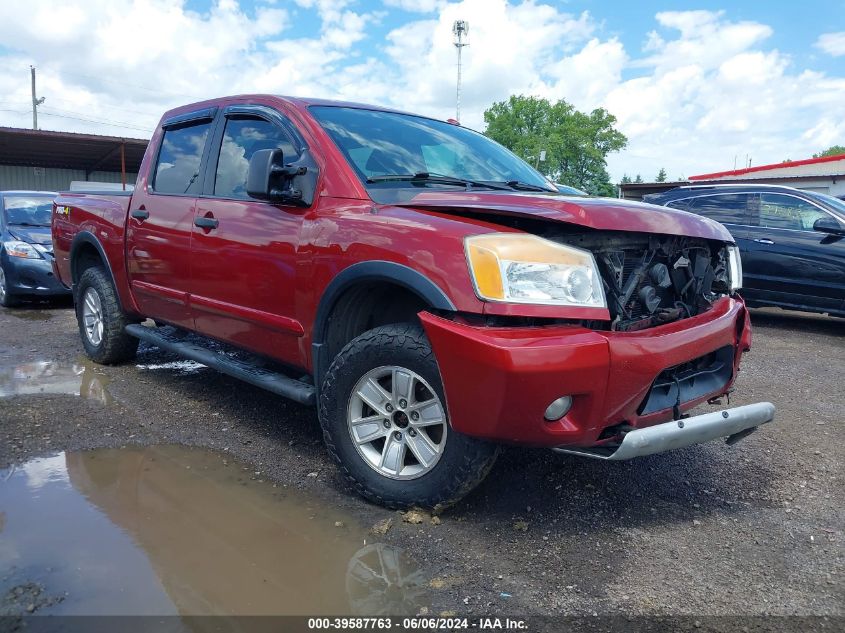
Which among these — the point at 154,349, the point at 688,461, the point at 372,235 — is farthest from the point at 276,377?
the point at 154,349

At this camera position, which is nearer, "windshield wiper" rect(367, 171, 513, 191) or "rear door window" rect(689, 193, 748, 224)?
"windshield wiper" rect(367, 171, 513, 191)

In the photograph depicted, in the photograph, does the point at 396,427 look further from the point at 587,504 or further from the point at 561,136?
the point at 561,136

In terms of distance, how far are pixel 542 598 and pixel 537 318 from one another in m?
1.02

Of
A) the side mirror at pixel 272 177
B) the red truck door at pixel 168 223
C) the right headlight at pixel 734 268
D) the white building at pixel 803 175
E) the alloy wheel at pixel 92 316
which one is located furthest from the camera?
the white building at pixel 803 175

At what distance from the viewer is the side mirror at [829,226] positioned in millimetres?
7586

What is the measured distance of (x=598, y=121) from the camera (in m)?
71.1

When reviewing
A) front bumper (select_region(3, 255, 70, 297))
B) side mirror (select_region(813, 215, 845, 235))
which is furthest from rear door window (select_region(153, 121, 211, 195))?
side mirror (select_region(813, 215, 845, 235))

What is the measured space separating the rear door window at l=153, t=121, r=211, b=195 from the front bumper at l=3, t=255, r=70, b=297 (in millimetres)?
4778

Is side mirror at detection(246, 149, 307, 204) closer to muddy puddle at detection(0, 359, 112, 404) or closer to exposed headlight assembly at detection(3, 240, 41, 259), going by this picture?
muddy puddle at detection(0, 359, 112, 404)

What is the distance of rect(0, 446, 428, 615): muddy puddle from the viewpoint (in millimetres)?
2389

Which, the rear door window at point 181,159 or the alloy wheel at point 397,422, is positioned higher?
the rear door window at point 181,159

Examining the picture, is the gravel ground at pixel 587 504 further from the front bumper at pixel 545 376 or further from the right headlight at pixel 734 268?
the right headlight at pixel 734 268

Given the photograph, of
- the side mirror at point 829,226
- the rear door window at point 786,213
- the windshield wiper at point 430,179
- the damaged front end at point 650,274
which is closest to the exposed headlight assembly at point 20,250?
the windshield wiper at point 430,179

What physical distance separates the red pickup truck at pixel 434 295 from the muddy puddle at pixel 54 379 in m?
1.02
